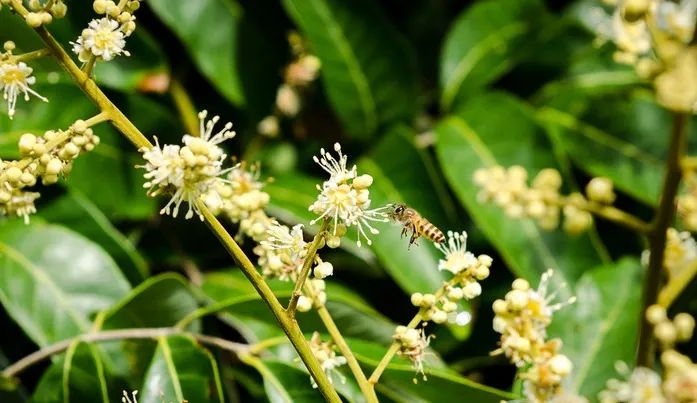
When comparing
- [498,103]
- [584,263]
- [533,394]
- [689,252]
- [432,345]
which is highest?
[498,103]

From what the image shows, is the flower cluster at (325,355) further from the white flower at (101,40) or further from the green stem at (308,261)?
the white flower at (101,40)

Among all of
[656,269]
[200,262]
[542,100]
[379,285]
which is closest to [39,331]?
[200,262]

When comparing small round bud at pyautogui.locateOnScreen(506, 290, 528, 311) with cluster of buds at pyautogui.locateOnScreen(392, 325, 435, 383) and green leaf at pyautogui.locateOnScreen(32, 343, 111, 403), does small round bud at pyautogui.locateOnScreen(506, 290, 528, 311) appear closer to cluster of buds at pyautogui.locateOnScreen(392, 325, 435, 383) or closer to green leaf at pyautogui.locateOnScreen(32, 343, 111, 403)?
cluster of buds at pyautogui.locateOnScreen(392, 325, 435, 383)

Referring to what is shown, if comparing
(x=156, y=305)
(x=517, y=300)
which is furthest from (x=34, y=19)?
(x=156, y=305)

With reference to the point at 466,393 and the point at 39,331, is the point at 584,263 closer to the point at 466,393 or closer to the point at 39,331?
the point at 466,393

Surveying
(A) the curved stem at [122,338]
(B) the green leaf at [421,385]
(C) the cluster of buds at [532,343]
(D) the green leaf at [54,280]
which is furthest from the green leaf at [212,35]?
(C) the cluster of buds at [532,343]

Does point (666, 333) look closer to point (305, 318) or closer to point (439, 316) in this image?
point (439, 316)
